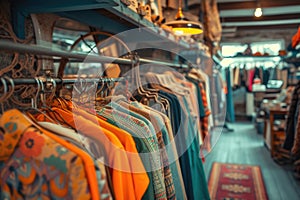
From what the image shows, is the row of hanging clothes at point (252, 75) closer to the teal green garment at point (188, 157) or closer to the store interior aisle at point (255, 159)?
the store interior aisle at point (255, 159)

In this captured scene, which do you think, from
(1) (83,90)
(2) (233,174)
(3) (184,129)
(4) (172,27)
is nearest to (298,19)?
(2) (233,174)

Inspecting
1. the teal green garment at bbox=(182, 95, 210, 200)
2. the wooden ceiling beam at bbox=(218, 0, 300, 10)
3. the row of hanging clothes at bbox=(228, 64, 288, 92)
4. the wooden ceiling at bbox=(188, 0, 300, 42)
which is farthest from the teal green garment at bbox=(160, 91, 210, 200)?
the row of hanging clothes at bbox=(228, 64, 288, 92)

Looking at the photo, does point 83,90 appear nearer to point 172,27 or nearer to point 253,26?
point 172,27

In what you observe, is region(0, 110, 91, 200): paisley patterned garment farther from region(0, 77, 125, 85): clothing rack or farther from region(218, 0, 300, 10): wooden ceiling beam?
region(218, 0, 300, 10): wooden ceiling beam

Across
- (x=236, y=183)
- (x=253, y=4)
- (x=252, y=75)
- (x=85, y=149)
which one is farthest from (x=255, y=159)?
(x=85, y=149)

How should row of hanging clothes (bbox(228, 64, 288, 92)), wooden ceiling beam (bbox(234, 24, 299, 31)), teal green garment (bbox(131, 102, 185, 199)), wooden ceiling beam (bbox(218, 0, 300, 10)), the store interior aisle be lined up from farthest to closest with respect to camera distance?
wooden ceiling beam (bbox(234, 24, 299, 31)) → row of hanging clothes (bbox(228, 64, 288, 92)) → wooden ceiling beam (bbox(218, 0, 300, 10)) → the store interior aisle → teal green garment (bbox(131, 102, 185, 199))

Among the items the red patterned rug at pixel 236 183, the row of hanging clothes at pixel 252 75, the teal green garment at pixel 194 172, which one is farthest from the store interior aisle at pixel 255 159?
the teal green garment at pixel 194 172

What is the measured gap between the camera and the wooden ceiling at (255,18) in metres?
5.00

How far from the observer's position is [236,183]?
10.6 ft

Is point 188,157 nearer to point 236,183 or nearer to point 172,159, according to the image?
point 172,159

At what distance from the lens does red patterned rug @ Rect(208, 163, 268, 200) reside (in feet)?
9.39

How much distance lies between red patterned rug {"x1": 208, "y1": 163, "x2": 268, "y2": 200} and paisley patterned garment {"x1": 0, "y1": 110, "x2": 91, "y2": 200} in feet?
8.27

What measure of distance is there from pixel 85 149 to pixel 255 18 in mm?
6688

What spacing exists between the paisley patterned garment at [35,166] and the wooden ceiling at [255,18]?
4.53m
